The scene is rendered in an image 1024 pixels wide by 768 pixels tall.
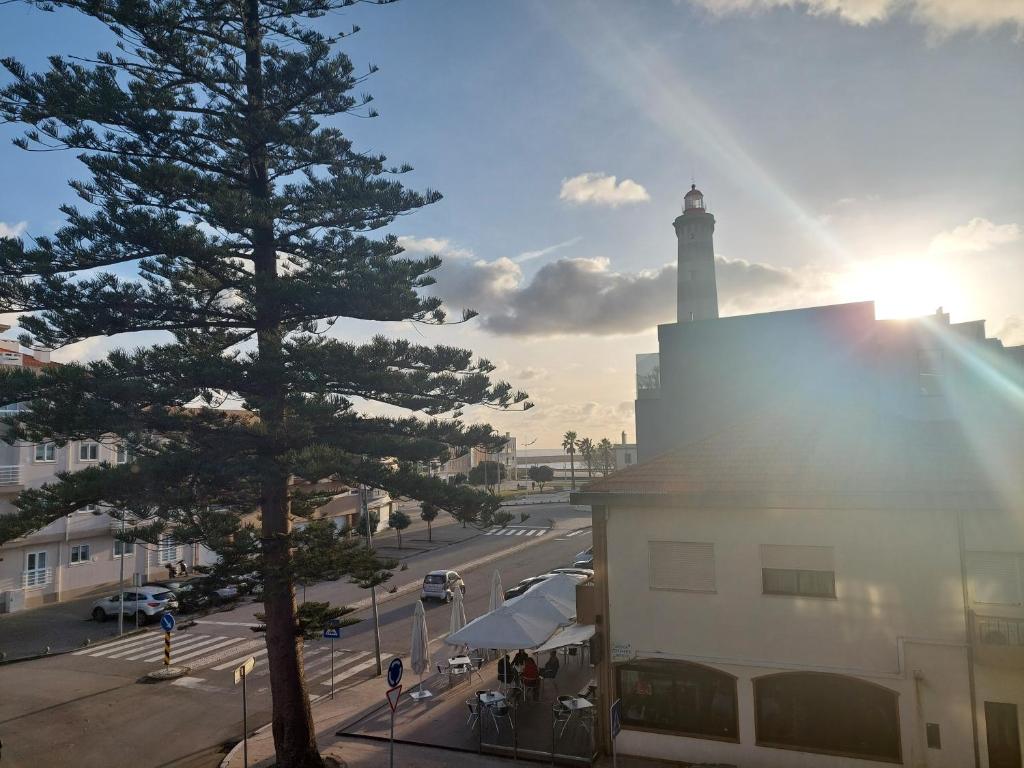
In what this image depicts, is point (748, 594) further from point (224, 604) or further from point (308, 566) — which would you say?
point (224, 604)

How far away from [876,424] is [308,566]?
11767 millimetres

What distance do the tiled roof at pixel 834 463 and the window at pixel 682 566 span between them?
3.55ft

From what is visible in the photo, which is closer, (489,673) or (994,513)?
(994,513)

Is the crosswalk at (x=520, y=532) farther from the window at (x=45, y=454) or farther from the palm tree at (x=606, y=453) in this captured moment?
the palm tree at (x=606, y=453)

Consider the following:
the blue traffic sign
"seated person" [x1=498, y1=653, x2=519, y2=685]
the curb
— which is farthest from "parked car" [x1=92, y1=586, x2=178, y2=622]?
the blue traffic sign

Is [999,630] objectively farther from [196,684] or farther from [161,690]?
[161,690]

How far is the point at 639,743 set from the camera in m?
12.4

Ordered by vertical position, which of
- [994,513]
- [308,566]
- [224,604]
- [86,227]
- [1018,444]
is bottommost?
[224,604]

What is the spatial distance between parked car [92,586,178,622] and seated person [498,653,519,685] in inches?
597

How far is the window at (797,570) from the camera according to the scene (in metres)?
11.4

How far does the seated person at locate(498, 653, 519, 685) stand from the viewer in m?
15.8

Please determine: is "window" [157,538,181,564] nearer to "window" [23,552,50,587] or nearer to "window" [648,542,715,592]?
"window" [23,552,50,587]

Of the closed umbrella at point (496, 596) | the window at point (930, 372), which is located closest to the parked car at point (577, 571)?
the closed umbrella at point (496, 596)

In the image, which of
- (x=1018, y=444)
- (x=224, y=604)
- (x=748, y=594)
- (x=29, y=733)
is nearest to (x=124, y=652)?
A: (x=29, y=733)
